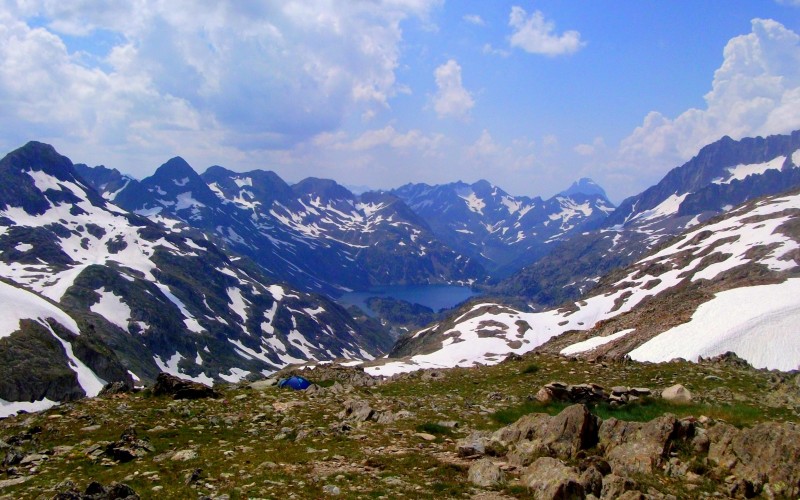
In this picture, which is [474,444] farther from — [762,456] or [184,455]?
[184,455]

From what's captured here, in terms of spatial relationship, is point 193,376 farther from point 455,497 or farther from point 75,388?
point 455,497

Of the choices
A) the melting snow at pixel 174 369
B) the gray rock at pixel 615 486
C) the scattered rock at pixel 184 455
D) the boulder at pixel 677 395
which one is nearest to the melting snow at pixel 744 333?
the boulder at pixel 677 395

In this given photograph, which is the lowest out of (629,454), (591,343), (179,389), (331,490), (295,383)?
(591,343)

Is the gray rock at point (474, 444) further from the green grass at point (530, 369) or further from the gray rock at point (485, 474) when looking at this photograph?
the green grass at point (530, 369)

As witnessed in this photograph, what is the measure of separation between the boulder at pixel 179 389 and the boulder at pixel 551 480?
16294 mm

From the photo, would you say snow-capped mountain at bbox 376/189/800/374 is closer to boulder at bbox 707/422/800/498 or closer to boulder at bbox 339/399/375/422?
boulder at bbox 339/399/375/422

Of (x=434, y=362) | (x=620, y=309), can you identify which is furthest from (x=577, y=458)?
(x=620, y=309)

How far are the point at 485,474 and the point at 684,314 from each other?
4429 centimetres

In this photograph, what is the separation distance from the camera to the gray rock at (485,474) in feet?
38.2

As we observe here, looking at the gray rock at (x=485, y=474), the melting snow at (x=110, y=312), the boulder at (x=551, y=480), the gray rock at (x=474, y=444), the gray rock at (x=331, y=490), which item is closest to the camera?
the boulder at (x=551, y=480)

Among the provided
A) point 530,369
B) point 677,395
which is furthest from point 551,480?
point 530,369

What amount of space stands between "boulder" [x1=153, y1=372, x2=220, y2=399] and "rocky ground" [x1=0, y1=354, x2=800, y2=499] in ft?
0.39

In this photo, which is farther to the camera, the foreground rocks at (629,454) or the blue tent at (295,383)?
the blue tent at (295,383)

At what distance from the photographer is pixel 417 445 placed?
1494 cm
